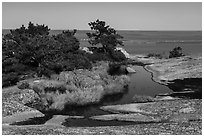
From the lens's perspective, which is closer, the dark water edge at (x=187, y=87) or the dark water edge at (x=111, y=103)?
the dark water edge at (x=111, y=103)

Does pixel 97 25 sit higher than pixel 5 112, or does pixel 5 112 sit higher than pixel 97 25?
pixel 97 25

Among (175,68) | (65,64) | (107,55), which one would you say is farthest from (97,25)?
(65,64)

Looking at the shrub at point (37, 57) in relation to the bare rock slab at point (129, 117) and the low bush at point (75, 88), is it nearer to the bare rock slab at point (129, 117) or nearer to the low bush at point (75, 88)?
the low bush at point (75, 88)

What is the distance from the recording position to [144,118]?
3312 cm

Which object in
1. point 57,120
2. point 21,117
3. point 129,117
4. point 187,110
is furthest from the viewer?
point 187,110

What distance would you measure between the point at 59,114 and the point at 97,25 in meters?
43.2

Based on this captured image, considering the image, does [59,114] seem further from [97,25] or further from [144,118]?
[97,25]

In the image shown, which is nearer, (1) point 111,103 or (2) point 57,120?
(2) point 57,120

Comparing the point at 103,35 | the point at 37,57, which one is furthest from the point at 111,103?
the point at 103,35

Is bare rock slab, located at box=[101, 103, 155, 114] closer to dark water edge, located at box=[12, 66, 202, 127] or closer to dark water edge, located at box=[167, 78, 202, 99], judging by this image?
dark water edge, located at box=[12, 66, 202, 127]

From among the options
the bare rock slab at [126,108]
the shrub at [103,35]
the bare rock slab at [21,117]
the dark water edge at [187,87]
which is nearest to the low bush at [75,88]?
the bare rock slab at [21,117]

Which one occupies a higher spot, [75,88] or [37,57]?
[37,57]

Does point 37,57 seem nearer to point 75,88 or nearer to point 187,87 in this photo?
point 75,88

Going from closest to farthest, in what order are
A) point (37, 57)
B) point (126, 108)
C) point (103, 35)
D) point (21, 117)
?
1. point (21, 117)
2. point (126, 108)
3. point (37, 57)
4. point (103, 35)
